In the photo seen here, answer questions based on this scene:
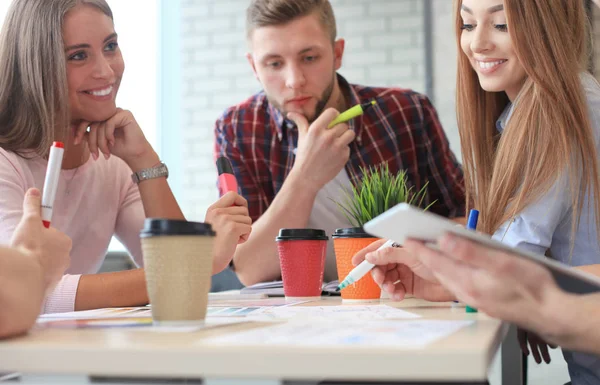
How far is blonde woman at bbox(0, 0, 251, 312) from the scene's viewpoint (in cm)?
149

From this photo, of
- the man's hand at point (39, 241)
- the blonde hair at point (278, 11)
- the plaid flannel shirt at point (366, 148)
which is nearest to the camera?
the man's hand at point (39, 241)

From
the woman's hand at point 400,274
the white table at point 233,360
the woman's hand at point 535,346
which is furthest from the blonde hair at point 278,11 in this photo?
the white table at point 233,360

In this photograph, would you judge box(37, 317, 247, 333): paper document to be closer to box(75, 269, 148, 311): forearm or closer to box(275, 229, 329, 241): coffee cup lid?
box(75, 269, 148, 311): forearm

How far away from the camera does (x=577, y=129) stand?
1.22 m

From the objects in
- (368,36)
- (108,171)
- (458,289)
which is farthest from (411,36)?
(458,289)

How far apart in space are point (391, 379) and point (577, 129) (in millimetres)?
847

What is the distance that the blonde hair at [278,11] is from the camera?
2.01 metres

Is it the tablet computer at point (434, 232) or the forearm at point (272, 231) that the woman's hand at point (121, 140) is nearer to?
the forearm at point (272, 231)

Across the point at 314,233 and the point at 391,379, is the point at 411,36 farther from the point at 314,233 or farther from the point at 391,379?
the point at 391,379

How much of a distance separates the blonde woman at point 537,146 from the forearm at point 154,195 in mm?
769

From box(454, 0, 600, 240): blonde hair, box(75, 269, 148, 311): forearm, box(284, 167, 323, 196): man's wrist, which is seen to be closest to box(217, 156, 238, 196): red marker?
box(75, 269, 148, 311): forearm

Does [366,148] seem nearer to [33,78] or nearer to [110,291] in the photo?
[33,78]

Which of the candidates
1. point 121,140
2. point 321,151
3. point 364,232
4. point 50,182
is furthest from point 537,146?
point 121,140

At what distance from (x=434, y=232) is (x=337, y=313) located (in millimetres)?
279
